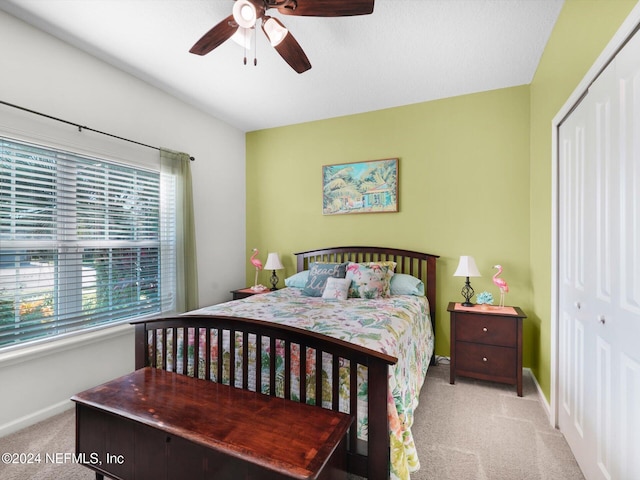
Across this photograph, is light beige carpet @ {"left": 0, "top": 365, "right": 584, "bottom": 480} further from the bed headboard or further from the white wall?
the bed headboard

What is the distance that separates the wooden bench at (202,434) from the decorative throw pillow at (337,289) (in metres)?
1.37

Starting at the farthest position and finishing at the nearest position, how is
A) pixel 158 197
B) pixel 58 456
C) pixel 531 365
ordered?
1. pixel 158 197
2. pixel 531 365
3. pixel 58 456

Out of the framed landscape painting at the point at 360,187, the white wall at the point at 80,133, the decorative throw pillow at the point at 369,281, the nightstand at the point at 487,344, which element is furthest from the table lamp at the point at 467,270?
the white wall at the point at 80,133

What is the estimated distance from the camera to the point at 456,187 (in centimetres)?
320

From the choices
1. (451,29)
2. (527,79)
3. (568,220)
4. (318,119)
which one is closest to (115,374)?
(318,119)

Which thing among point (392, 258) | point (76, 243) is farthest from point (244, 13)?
point (392, 258)

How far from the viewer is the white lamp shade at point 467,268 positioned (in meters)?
2.82

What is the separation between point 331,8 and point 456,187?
2183 millimetres

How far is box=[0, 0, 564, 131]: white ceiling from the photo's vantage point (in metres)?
2.00

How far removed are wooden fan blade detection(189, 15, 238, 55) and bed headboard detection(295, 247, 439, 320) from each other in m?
2.31

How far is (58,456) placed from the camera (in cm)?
182

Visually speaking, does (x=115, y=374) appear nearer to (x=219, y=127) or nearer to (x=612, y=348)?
(x=219, y=127)

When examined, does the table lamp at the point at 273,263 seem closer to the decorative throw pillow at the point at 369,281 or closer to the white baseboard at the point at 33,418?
the decorative throw pillow at the point at 369,281

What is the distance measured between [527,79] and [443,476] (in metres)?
3.23
